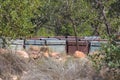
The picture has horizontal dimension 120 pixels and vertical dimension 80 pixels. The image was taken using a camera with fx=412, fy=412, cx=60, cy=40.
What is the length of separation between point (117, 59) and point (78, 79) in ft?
2.95

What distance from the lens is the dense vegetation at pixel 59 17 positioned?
955cm

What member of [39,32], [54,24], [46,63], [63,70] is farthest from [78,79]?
[39,32]

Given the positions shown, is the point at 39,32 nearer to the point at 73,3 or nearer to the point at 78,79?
the point at 73,3

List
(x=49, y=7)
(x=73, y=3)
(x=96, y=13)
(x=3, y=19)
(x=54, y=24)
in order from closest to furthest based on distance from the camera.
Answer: (x=3, y=19)
(x=96, y=13)
(x=73, y=3)
(x=49, y=7)
(x=54, y=24)

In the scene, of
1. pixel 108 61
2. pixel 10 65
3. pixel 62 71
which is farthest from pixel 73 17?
pixel 108 61

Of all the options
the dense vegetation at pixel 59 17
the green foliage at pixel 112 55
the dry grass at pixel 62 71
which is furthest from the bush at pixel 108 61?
the dense vegetation at pixel 59 17

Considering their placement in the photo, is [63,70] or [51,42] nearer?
[63,70]

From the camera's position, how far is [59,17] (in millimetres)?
16719

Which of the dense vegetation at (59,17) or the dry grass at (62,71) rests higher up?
the dense vegetation at (59,17)

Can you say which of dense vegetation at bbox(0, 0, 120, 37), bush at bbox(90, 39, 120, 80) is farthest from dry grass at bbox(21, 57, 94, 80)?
dense vegetation at bbox(0, 0, 120, 37)

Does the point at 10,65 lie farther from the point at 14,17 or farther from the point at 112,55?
the point at 112,55

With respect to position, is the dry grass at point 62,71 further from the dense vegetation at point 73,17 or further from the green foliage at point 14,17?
the green foliage at point 14,17

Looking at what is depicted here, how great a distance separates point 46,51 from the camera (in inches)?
487

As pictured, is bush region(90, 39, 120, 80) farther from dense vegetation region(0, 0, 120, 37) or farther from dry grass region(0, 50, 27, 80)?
dry grass region(0, 50, 27, 80)
